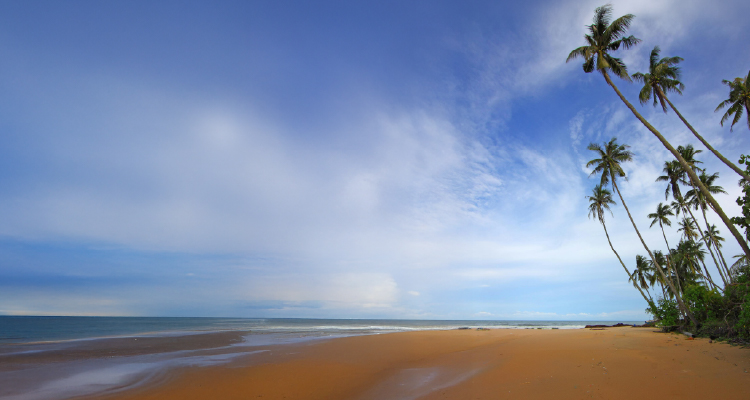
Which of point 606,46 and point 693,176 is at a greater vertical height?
point 606,46

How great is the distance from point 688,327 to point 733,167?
10581mm

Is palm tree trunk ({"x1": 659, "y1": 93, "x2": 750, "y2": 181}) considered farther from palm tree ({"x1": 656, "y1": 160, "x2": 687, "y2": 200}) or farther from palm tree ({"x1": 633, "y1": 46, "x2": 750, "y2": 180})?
palm tree ({"x1": 656, "y1": 160, "x2": 687, "y2": 200})

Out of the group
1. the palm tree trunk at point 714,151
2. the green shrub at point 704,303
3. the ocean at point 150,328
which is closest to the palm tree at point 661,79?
the palm tree trunk at point 714,151

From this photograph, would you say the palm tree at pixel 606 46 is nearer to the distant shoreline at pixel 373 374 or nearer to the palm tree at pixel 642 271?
the distant shoreline at pixel 373 374

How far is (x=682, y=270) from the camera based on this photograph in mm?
43094

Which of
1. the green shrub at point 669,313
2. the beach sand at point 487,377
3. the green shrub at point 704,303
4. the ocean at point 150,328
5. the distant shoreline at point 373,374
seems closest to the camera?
the beach sand at point 487,377

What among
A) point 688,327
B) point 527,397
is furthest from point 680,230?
point 527,397

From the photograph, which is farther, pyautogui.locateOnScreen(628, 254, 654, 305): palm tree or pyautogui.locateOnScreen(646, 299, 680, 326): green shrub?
pyautogui.locateOnScreen(628, 254, 654, 305): palm tree

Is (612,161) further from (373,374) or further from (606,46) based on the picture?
(373,374)

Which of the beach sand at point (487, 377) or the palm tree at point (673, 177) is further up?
the palm tree at point (673, 177)

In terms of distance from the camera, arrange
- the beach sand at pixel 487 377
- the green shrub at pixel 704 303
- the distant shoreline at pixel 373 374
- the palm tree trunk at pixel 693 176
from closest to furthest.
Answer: the beach sand at pixel 487 377 < the distant shoreline at pixel 373 374 < the palm tree trunk at pixel 693 176 < the green shrub at pixel 704 303

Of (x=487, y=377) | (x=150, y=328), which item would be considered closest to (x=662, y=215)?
(x=487, y=377)

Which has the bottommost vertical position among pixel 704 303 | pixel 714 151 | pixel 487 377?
pixel 487 377

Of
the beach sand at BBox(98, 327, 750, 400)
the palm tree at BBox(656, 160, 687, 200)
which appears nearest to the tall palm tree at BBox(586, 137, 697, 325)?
the palm tree at BBox(656, 160, 687, 200)
